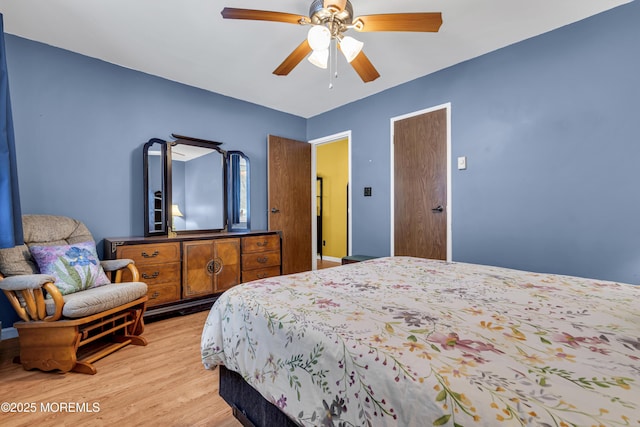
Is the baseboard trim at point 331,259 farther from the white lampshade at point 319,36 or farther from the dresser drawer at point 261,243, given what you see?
the white lampshade at point 319,36

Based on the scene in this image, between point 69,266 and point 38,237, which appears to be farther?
point 38,237

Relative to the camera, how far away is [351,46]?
1924 millimetres

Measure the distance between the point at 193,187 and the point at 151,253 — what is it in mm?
966

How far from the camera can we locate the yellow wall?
602cm

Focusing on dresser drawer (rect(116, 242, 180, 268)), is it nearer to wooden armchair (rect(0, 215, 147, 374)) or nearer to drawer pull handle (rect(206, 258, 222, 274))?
wooden armchair (rect(0, 215, 147, 374))

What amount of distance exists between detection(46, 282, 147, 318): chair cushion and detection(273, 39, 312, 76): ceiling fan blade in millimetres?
2018

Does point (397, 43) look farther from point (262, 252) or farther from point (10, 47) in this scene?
point (10, 47)

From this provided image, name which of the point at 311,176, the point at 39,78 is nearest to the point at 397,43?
the point at 311,176

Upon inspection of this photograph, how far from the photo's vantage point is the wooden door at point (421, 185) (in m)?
3.12

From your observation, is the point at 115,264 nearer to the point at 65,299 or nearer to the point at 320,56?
the point at 65,299

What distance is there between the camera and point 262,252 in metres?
3.55

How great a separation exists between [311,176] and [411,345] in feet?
13.0

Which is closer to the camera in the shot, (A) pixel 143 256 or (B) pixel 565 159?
(B) pixel 565 159

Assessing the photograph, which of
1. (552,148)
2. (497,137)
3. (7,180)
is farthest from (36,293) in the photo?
(552,148)
